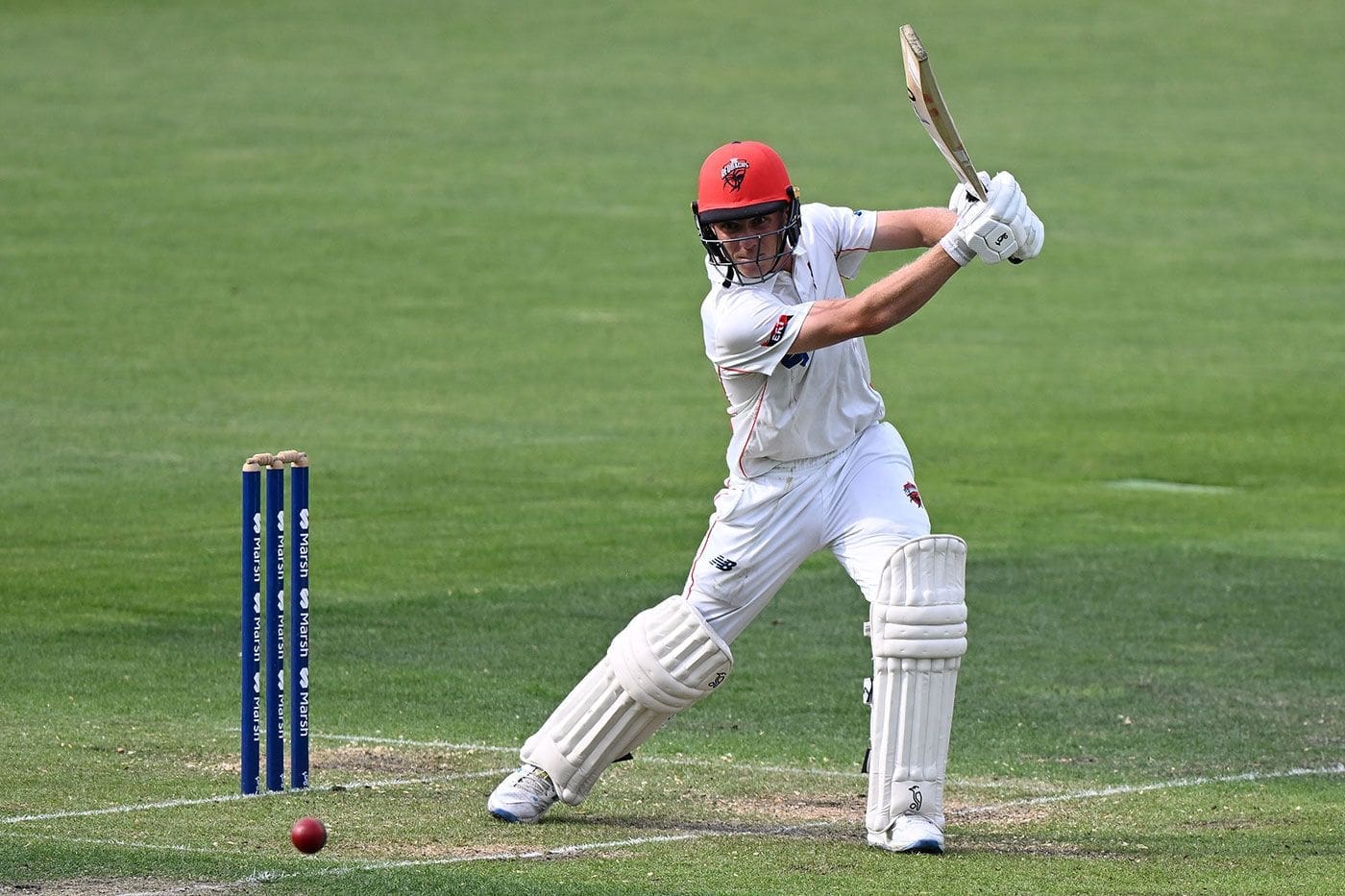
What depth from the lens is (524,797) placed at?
689 centimetres

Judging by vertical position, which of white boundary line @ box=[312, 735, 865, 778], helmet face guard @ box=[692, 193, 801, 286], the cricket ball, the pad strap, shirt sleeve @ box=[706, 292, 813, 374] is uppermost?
helmet face guard @ box=[692, 193, 801, 286]

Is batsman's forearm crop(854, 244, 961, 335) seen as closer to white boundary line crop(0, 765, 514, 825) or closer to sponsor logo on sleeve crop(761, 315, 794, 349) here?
sponsor logo on sleeve crop(761, 315, 794, 349)

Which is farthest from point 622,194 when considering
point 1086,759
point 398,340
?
point 1086,759

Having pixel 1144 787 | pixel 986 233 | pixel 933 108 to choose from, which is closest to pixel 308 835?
pixel 986 233

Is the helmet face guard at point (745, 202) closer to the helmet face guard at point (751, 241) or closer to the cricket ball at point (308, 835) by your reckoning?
the helmet face guard at point (751, 241)

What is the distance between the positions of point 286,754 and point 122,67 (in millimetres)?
28596

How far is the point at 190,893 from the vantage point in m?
5.77

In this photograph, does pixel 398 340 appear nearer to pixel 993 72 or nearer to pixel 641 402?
pixel 641 402

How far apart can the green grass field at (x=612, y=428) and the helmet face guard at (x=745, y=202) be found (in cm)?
167

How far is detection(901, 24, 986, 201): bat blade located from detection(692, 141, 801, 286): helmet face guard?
44 centimetres

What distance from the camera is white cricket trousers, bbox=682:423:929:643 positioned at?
6.77 meters

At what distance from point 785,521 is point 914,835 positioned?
39.6 inches

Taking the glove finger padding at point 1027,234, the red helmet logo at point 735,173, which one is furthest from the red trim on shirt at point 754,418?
the glove finger padding at point 1027,234

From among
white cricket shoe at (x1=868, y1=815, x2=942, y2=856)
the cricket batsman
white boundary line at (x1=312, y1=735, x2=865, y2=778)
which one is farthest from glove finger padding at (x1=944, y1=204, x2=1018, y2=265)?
white boundary line at (x1=312, y1=735, x2=865, y2=778)
